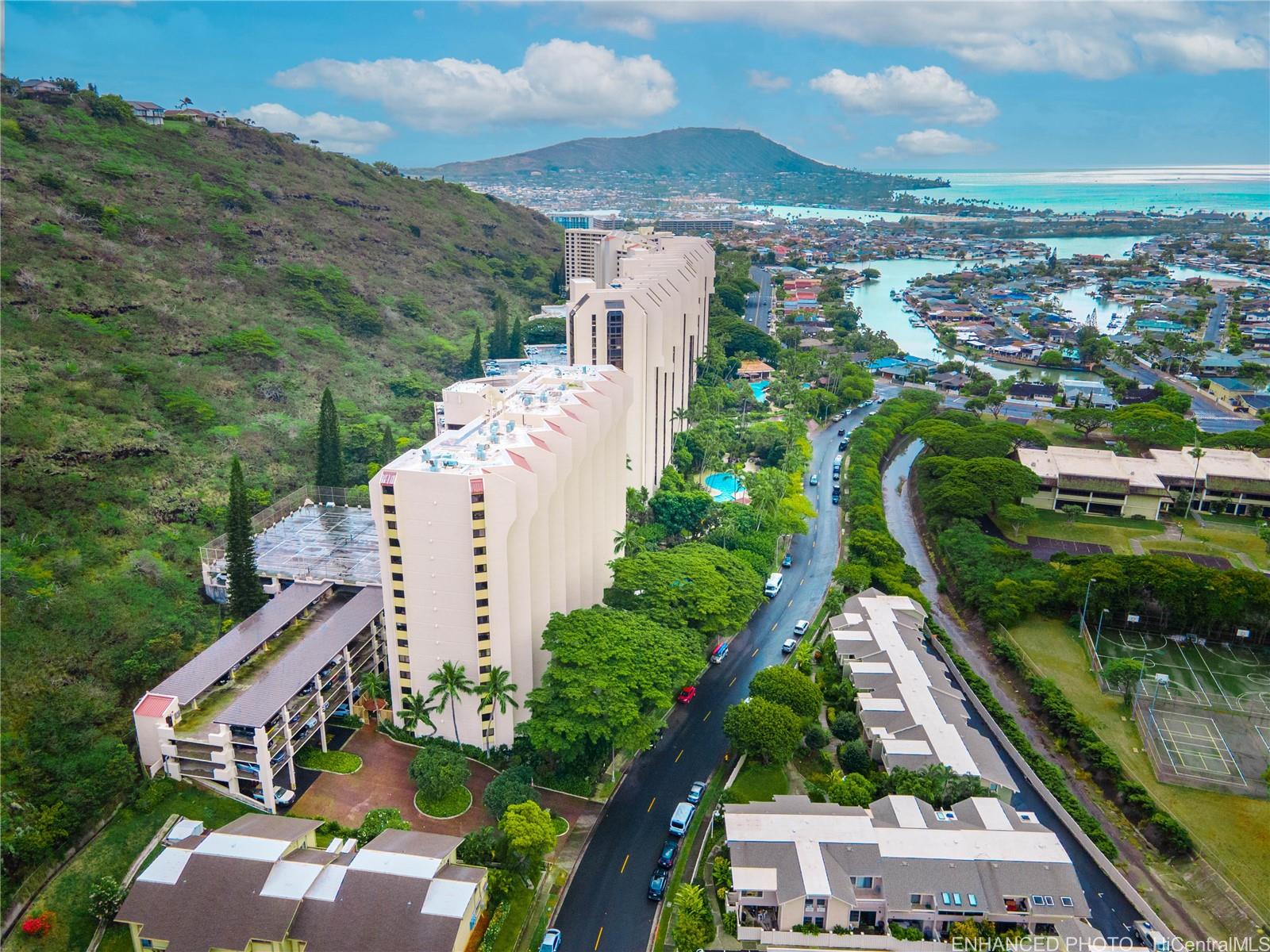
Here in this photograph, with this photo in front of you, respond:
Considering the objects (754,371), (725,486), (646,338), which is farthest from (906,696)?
(754,371)

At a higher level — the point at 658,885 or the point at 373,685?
the point at 373,685

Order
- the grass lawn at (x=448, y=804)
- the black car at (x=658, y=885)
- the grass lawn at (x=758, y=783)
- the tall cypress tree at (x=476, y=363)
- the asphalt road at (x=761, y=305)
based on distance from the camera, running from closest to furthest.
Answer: the black car at (x=658, y=885) → the grass lawn at (x=448, y=804) → the grass lawn at (x=758, y=783) → the tall cypress tree at (x=476, y=363) → the asphalt road at (x=761, y=305)

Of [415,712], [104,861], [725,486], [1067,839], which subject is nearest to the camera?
[104,861]

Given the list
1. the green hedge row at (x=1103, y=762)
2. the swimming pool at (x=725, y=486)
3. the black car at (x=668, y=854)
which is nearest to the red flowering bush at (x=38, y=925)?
the black car at (x=668, y=854)

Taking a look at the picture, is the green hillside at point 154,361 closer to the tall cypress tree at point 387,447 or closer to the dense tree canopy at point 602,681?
the tall cypress tree at point 387,447

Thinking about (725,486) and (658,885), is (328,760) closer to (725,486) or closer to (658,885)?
(658,885)

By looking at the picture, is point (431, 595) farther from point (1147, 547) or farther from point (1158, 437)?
point (1158, 437)

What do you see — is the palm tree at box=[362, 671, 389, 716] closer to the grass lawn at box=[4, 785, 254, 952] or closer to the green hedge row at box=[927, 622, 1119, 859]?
Answer: the grass lawn at box=[4, 785, 254, 952]
